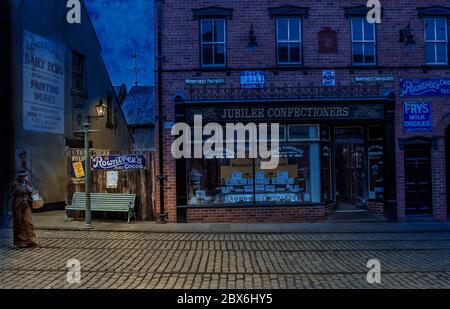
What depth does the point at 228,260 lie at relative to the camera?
334 inches

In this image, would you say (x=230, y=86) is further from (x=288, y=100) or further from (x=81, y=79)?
(x=81, y=79)

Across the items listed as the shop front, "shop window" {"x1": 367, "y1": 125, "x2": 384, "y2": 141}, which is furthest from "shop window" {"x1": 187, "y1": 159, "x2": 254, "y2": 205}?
"shop window" {"x1": 367, "y1": 125, "x2": 384, "y2": 141}

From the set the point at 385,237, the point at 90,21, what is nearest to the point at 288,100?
the point at 385,237

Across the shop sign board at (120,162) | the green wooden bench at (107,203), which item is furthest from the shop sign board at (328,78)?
the green wooden bench at (107,203)

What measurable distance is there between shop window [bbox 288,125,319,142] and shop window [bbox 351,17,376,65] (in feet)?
8.38

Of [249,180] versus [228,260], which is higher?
[249,180]

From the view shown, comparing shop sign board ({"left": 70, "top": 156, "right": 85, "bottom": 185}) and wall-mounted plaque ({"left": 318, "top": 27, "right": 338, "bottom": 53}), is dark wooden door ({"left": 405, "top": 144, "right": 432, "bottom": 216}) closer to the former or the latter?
wall-mounted plaque ({"left": 318, "top": 27, "right": 338, "bottom": 53})

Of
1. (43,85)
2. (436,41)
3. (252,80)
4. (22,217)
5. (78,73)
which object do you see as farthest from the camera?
(78,73)

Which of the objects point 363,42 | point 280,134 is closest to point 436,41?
point 363,42

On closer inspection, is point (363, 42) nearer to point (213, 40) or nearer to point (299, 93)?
point (299, 93)

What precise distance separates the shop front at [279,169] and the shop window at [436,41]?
2.40 metres

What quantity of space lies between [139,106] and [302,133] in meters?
23.1

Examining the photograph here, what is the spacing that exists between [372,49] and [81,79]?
38.6ft

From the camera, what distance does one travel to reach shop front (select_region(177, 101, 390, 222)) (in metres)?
14.1
